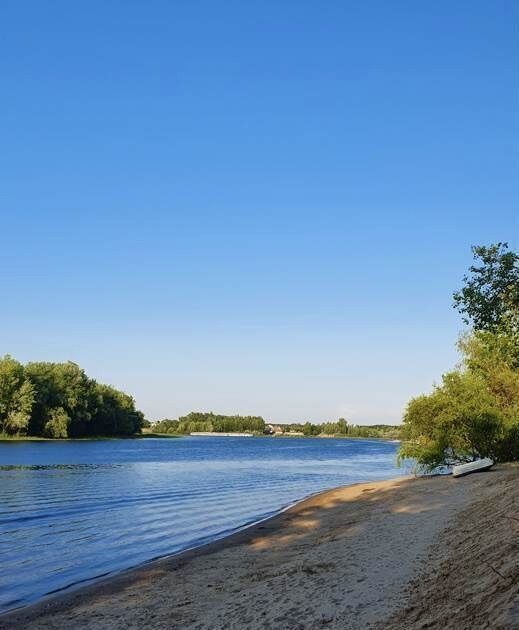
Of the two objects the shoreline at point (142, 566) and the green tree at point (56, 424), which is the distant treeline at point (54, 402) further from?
the shoreline at point (142, 566)

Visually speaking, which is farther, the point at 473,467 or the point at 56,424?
the point at 56,424

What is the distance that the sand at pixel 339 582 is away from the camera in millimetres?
7910

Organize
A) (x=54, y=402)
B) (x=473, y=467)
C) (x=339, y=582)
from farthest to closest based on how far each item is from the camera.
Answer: (x=54, y=402), (x=473, y=467), (x=339, y=582)

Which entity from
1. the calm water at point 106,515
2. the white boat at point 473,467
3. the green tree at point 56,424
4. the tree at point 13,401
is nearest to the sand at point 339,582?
the calm water at point 106,515

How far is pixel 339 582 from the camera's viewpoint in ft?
35.8

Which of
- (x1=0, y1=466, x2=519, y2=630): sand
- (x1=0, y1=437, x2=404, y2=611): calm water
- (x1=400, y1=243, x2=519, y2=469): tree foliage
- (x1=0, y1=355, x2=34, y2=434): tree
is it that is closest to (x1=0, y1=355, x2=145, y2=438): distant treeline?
(x1=0, y1=355, x2=34, y2=434): tree

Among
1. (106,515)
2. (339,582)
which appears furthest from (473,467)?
(339,582)

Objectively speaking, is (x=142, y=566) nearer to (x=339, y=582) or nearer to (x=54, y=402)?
(x=339, y=582)

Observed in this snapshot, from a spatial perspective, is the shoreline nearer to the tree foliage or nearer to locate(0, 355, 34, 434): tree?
the tree foliage

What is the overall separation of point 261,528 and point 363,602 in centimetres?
1414

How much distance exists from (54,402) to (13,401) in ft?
43.4

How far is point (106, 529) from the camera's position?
2381 centimetres

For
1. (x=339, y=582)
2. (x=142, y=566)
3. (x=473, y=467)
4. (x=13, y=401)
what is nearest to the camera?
(x=339, y=582)

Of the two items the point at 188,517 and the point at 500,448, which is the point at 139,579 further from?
the point at 500,448
